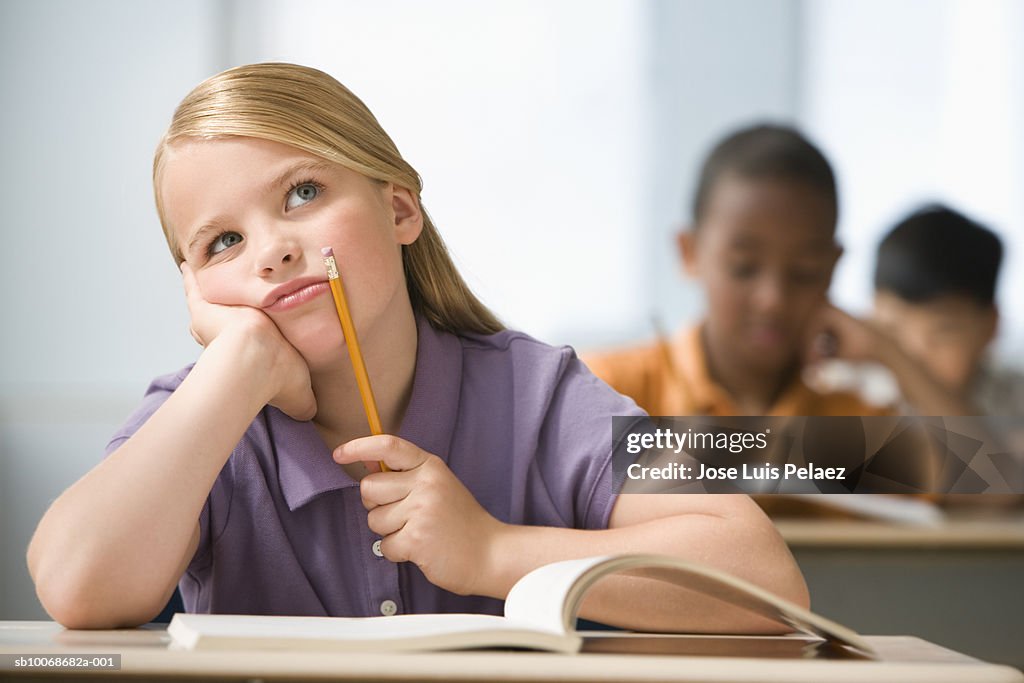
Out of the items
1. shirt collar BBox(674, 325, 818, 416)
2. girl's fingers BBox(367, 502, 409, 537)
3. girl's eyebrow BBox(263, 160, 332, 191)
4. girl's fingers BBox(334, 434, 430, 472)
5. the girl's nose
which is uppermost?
girl's eyebrow BBox(263, 160, 332, 191)

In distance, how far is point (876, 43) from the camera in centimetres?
294

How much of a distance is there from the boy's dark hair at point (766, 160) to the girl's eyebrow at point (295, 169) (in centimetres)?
198

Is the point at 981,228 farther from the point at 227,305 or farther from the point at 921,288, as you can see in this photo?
the point at 227,305

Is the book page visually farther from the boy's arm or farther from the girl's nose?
the boy's arm

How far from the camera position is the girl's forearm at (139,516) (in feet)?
2.23

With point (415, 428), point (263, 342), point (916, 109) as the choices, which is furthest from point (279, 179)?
point (916, 109)

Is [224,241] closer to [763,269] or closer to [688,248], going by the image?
[763,269]

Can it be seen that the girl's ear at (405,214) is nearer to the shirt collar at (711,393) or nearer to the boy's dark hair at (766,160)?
the shirt collar at (711,393)

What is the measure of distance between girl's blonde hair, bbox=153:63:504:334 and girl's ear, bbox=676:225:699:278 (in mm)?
1779

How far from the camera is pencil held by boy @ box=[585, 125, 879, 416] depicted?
86.7 inches

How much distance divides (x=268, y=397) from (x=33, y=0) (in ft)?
6.82

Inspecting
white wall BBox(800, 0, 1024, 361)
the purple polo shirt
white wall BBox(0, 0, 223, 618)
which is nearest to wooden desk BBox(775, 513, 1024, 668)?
white wall BBox(800, 0, 1024, 361)

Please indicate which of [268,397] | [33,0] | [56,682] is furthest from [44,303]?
A: [56,682]

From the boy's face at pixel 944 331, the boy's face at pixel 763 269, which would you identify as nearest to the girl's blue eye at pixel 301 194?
the boy's face at pixel 763 269
